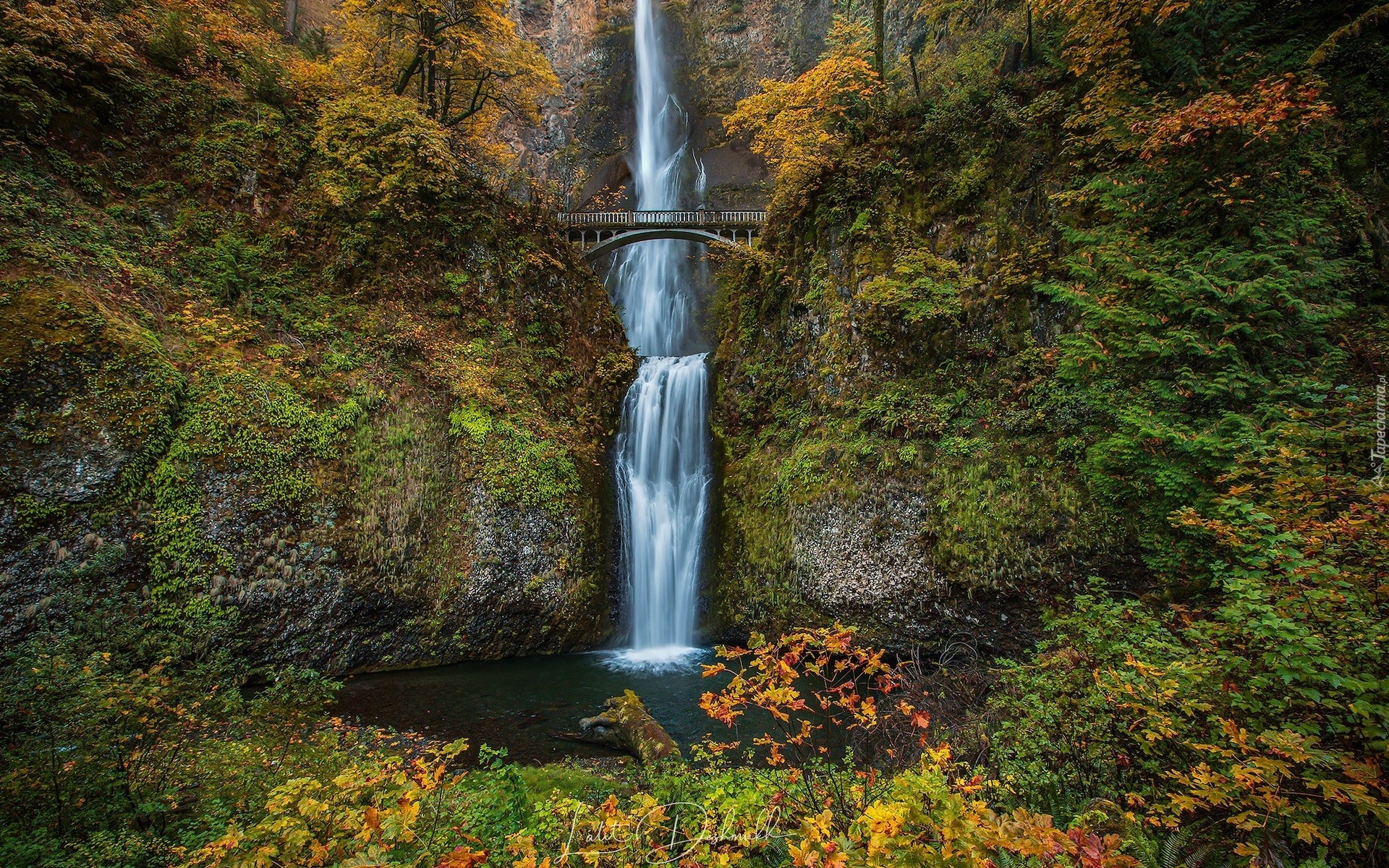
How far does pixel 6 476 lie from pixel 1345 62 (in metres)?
16.2

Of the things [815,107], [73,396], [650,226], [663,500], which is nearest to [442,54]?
[650,226]

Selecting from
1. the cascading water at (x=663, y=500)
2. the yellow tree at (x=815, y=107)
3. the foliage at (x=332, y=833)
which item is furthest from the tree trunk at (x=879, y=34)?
the foliage at (x=332, y=833)

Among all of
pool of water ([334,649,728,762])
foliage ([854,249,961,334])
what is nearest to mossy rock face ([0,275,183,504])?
pool of water ([334,649,728,762])

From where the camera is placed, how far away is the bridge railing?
1706cm

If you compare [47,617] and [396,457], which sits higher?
[396,457]

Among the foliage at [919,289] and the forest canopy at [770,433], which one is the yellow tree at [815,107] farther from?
the foliage at [919,289]

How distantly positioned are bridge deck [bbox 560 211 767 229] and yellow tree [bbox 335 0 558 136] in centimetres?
316

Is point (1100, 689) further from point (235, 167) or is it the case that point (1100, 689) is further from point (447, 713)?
point (235, 167)

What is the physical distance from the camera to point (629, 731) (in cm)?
668

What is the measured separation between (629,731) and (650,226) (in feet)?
47.9

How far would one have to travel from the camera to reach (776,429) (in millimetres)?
11109

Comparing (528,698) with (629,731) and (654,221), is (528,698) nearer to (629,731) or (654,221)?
(629,731)

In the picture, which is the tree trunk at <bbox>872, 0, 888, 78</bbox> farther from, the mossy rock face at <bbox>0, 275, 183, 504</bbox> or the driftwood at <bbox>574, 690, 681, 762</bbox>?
the mossy rock face at <bbox>0, 275, 183, 504</bbox>

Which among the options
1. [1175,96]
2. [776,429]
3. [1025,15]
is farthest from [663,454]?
[1025,15]
